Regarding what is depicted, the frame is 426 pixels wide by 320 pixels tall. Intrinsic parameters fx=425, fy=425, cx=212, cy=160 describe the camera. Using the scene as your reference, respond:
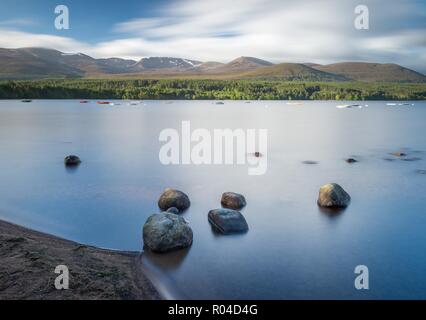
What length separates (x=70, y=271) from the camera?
10.7m

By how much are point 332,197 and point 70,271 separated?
12041mm

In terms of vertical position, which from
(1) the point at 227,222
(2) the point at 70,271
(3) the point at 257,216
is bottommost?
(3) the point at 257,216

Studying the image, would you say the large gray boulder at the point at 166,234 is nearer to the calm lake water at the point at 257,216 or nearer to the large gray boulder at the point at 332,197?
the calm lake water at the point at 257,216

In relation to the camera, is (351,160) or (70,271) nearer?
(70,271)

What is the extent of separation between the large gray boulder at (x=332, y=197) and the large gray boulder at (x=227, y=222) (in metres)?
5.03

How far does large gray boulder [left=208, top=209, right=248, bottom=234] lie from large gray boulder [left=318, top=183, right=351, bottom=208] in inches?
198

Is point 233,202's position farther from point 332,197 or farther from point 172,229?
point 172,229

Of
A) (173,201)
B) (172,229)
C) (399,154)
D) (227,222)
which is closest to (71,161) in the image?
(173,201)

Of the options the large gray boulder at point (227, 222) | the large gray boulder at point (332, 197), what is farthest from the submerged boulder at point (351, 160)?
the large gray boulder at point (227, 222)

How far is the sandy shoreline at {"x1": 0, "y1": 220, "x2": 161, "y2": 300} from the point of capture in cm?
962

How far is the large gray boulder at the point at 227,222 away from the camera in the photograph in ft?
49.4

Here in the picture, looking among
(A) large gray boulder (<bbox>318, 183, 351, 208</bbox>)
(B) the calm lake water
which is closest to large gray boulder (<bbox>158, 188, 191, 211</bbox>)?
(B) the calm lake water

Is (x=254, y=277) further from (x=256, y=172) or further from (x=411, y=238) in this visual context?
(x=256, y=172)
